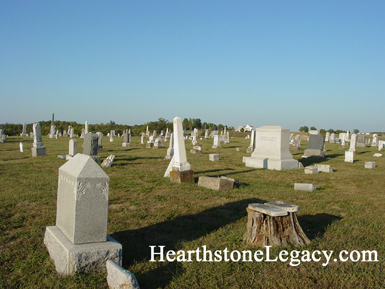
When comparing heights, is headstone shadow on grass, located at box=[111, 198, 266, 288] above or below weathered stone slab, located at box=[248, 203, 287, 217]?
below

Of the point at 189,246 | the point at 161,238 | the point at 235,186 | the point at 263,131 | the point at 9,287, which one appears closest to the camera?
the point at 9,287

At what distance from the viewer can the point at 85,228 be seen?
4.07 m

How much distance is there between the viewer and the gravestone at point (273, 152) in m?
15.2

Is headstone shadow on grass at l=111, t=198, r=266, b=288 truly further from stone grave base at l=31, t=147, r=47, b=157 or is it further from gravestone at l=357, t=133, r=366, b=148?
gravestone at l=357, t=133, r=366, b=148

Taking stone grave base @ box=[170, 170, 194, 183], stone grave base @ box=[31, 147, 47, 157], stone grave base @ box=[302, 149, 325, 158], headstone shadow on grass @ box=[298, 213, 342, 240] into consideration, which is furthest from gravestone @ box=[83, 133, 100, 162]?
stone grave base @ box=[302, 149, 325, 158]

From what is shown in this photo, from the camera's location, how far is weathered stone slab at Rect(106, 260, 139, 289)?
3320 millimetres

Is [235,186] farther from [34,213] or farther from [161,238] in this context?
[34,213]

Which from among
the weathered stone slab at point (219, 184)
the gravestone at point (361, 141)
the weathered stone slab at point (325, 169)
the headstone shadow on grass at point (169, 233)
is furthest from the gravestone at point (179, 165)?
the gravestone at point (361, 141)

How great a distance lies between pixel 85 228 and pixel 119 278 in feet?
3.16

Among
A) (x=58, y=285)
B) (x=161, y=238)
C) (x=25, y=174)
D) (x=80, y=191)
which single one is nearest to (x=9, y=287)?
(x=58, y=285)

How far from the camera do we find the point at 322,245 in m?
4.94

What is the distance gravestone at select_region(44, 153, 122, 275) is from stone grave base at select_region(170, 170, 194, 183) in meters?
6.18

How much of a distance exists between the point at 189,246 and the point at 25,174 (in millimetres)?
9108

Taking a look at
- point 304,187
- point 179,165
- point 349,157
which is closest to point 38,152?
point 179,165
